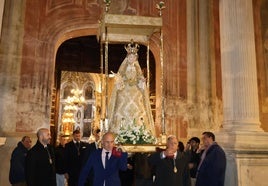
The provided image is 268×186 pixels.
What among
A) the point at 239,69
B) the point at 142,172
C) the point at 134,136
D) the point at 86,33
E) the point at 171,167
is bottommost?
the point at 142,172

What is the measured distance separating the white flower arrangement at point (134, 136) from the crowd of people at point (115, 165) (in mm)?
416

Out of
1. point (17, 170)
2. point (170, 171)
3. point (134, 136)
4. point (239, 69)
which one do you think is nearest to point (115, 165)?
point (170, 171)

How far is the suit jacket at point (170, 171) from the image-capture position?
3946 mm

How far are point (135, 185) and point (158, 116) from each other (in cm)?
384

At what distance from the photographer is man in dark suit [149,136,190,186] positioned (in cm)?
395

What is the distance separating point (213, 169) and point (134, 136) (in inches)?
65.5

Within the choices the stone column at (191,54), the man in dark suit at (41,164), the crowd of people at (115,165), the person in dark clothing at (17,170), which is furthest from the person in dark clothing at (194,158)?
the person in dark clothing at (17,170)

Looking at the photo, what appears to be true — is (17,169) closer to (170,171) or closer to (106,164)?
(106,164)

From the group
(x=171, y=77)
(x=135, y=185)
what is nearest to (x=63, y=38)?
(x=171, y=77)

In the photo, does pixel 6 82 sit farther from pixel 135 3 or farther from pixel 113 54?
pixel 113 54

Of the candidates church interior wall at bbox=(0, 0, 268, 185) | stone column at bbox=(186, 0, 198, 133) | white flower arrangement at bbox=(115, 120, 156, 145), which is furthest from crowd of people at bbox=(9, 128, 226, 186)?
stone column at bbox=(186, 0, 198, 133)

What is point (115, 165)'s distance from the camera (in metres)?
3.77

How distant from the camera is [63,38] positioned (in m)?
9.02

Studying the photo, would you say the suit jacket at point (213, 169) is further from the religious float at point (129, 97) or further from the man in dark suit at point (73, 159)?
the man in dark suit at point (73, 159)
